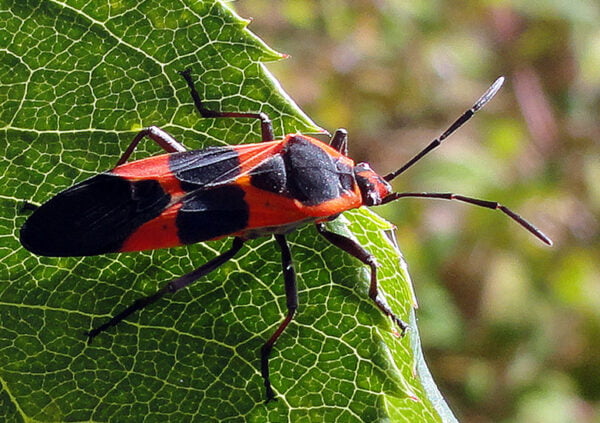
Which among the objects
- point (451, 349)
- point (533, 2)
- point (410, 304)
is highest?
point (533, 2)

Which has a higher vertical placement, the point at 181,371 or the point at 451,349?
the point at 181,371

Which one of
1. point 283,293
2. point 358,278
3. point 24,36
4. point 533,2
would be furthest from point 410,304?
point 533,2

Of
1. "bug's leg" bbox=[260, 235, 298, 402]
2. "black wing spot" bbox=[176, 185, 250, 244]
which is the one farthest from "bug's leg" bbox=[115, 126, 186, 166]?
"bug's leg" bbox=[260, 235, 298, 402]

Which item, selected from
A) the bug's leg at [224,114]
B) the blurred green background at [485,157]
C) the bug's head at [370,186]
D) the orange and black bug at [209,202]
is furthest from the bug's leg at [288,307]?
the blurred green background at [485,157]

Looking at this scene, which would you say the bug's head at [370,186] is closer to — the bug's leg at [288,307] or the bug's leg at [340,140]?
the bug's leg at [340,140]

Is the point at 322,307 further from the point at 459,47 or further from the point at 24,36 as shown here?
the point at 459,47

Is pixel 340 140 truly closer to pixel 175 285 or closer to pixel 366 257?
pixel 366 257
